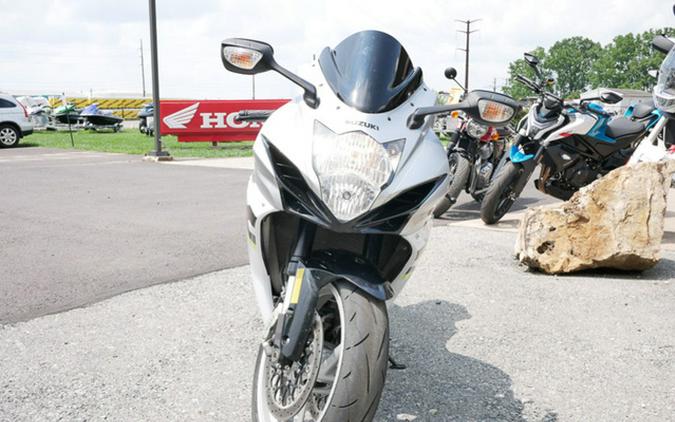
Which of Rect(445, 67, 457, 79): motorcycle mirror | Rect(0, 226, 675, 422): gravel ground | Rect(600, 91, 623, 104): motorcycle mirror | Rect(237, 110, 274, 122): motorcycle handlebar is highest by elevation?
Rect(445, 67, 457, 79): motorcycle mirror

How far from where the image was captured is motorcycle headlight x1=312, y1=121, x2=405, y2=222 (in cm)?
233

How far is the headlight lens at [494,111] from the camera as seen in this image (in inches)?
107

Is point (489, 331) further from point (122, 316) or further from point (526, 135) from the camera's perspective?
point (526, 135)

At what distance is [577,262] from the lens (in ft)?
17.3

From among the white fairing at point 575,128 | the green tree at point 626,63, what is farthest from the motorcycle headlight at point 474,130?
the green tree at point 626,63

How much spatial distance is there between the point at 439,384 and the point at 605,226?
2.72 meters

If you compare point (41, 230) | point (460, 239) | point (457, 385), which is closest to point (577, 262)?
point (460, 239)

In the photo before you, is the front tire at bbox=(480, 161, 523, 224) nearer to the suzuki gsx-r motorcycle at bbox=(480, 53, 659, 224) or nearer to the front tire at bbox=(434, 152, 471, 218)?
the suzuki gsx-r motorcycle at bbox=(480, 53, 659, 224)

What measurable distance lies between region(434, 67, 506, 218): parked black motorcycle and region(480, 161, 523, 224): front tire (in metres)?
0.50

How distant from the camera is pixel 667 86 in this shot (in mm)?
6430

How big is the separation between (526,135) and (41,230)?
5.24 metres

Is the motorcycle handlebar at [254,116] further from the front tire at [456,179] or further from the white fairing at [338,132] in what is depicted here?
the front tire at [456,179]

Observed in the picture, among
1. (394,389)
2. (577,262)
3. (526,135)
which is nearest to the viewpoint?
(394,389)

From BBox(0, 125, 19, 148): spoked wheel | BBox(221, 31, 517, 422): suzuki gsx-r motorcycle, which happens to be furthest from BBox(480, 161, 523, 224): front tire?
BBox(0, 125, 19, 148): spoked wheel
